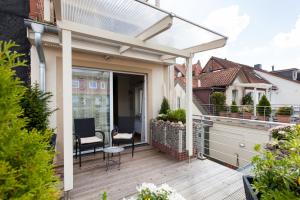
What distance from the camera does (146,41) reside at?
122 inches

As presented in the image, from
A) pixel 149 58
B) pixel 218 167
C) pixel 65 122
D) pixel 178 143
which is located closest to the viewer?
pixel 65 122

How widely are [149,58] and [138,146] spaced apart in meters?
2.62

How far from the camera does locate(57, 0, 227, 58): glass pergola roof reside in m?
2.31

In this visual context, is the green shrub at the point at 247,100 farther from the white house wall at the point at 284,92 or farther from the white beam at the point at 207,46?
the white beam at the point at 207,46

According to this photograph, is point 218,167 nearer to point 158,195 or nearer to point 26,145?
point 158,195

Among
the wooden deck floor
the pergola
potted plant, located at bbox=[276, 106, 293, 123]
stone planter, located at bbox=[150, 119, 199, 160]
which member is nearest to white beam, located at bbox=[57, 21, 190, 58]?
the pergola

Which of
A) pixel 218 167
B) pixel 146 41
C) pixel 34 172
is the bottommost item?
pixel 218 167

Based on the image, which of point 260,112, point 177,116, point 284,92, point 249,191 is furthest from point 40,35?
point 284,92

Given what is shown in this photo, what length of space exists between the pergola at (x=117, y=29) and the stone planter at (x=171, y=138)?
1794mm

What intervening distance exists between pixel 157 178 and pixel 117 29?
289cm

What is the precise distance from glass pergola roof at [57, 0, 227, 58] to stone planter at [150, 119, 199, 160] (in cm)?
206


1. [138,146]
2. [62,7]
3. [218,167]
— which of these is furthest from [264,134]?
[62,7]

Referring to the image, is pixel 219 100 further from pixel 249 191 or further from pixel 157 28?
pixel 249 191

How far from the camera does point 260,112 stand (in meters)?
10.1
